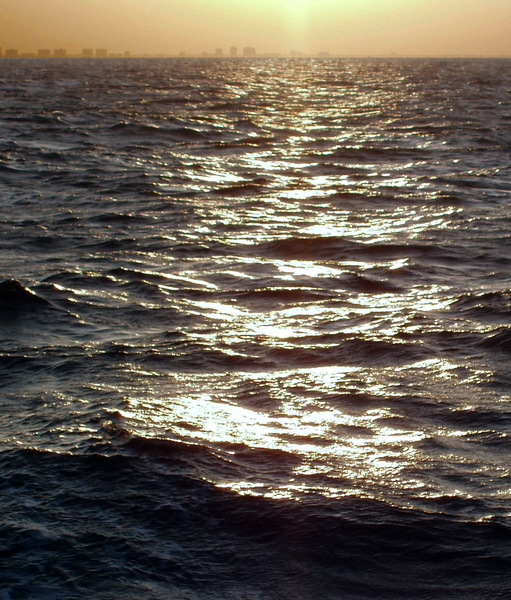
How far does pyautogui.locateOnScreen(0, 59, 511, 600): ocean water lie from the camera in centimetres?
417

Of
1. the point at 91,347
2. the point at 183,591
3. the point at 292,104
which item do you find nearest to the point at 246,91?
the point at 292,104

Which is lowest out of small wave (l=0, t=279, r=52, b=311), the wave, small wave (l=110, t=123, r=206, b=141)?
the wave

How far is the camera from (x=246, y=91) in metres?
56.0

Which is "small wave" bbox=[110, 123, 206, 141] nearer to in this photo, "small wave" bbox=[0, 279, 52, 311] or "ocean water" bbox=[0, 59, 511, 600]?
"ocean water" bbox=[0, 59, 511, 600]

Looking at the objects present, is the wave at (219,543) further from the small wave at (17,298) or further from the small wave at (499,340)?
the small wave at (17,298)

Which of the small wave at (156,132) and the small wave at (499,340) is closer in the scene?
the small wave at (499,340)

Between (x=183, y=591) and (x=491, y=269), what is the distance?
7.43 metres

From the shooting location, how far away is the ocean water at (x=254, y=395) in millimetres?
4172

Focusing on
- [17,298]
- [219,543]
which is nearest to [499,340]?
[219,543]

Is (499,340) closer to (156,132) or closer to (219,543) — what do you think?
(219,543)

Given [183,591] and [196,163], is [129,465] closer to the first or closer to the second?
[183,591]

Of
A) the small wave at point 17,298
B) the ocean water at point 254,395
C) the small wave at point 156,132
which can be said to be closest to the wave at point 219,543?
the ocean water at point 254,395

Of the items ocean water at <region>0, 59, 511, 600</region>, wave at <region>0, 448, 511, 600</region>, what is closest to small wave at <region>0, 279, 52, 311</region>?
ocean water at <region>0, 59, 511, 600</region>

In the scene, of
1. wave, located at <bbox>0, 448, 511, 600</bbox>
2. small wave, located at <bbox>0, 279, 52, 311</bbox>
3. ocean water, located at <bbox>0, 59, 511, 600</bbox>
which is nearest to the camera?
wave, located at <bbox>0, 448, 511, 600</bbox>
